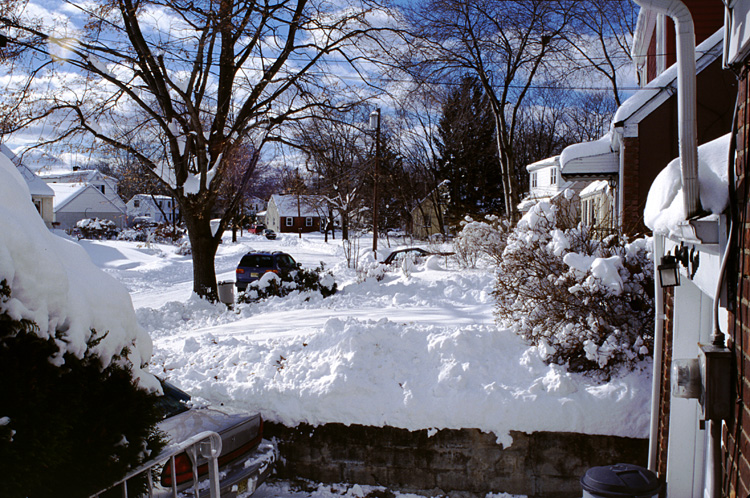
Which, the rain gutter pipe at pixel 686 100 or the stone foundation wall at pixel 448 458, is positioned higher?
the rain gutter pipe at pixel 686 100

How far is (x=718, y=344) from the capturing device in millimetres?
2746

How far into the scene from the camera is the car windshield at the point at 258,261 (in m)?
20.1

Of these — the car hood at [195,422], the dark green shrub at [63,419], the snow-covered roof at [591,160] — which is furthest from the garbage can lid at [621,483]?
the snow-covered roof at [591,160]

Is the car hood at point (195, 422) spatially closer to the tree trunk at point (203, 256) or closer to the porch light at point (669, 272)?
the porch light at point (669, 272)

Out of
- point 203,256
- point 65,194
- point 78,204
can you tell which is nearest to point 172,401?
point 203,256

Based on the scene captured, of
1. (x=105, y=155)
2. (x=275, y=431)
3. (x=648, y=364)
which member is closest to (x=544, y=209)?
(x=648, y=364)

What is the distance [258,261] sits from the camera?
20.2 metres

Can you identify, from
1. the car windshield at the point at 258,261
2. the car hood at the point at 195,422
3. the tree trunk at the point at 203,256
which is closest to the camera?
the car hood at the point at 195,422

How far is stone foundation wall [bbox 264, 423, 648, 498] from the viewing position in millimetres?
5836

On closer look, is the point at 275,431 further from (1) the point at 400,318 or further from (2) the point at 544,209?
(2) the point at 544,209

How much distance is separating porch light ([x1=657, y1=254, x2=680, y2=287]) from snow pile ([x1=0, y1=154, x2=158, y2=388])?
134 inches

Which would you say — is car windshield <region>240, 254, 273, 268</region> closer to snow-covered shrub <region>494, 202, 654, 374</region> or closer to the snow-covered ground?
the snow-covered ground

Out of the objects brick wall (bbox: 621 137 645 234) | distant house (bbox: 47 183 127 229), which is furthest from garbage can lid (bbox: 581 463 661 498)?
distant house (bbox: 47 183 127 229)

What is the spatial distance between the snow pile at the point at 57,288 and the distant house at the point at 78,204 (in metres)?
60.7
